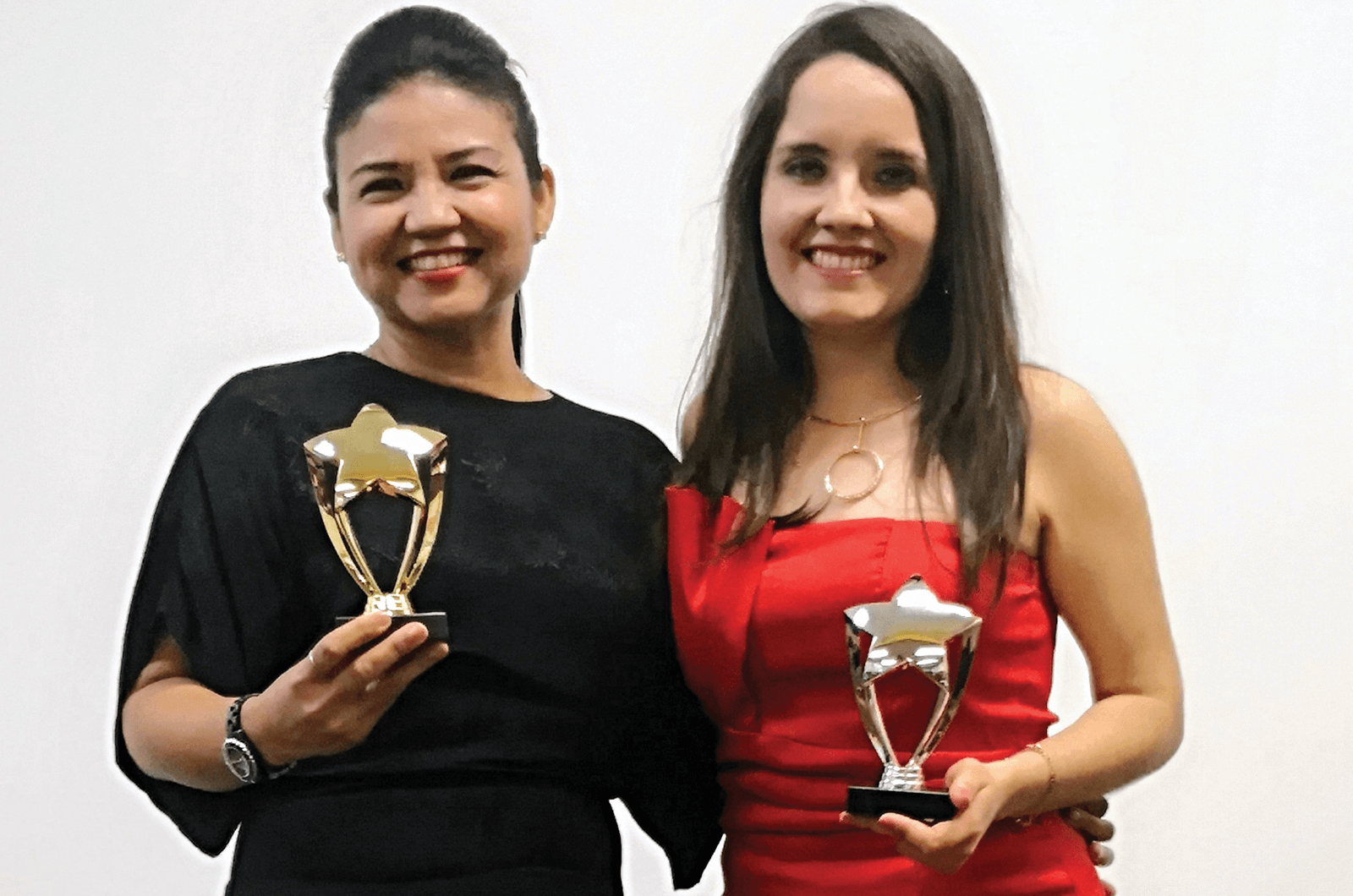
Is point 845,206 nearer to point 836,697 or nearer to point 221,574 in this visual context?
point 836,697

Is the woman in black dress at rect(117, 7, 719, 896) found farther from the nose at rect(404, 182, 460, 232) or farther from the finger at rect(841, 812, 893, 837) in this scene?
the finger at rect(841, 812, 893, 837)

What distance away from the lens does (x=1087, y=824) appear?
5.08ft

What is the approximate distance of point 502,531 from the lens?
4.80ft

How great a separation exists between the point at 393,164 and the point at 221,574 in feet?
1.21

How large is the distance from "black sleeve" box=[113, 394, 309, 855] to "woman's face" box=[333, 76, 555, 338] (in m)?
0.17

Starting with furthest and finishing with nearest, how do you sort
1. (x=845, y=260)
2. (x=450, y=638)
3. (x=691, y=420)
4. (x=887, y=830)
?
(x=691, y=420) → (x=845, y=260) → (x=450, y=638) → (x=887, y=830)

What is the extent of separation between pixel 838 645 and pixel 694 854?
0.30 meters

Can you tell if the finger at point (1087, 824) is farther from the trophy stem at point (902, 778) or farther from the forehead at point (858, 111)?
the forehead at point (858, 111)

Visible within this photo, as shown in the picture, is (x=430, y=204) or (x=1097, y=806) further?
(x=1097, y=806)

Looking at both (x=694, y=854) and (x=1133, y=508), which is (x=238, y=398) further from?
(x=1133, y=508)

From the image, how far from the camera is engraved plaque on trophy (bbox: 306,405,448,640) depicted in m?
1.41

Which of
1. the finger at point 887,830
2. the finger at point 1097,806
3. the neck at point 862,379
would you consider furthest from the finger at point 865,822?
the neck at point 862,379

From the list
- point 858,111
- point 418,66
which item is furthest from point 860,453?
point 418,66

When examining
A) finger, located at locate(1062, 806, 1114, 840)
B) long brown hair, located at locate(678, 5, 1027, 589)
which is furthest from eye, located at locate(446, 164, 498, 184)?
finger, located at locate(1062, 806, 1114, 840)
